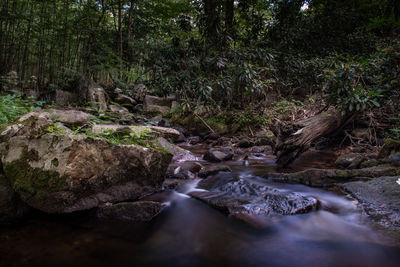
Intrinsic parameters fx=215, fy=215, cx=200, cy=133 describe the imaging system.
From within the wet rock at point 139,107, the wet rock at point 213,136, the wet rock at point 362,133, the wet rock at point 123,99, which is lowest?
the wet rock at point 213,136

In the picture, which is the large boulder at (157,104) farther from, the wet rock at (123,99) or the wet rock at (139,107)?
the wet rock at (123,99)

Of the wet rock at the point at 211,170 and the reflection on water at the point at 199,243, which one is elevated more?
the wet rock at the point at 211,170

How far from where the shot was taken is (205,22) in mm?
7246

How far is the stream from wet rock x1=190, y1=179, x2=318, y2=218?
10 cm

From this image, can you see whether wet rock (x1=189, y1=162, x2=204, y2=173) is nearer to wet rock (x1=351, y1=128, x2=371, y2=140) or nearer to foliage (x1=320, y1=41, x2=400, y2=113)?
foliage (x1=320, y1=41, x2=400, y2=113)

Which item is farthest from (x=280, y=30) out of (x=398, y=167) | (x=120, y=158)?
(x=120, y=158)

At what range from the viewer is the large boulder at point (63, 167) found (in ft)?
7.07

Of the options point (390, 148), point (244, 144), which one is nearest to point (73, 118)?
point (244, 144)

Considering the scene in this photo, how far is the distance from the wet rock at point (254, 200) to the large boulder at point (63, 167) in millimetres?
1099

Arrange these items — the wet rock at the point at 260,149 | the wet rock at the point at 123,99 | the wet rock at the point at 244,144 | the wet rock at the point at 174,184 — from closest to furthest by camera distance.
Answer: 1. the wet rock at the point at 174,184
2. the wet rock at the point at 260,149
3. the wet rock at the point at 244,144
4. the wet rock at the point at 123,99

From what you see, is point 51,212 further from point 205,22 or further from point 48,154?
point 205,22

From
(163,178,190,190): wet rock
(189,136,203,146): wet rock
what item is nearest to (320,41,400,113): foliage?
(163,178,190,190): wet rock

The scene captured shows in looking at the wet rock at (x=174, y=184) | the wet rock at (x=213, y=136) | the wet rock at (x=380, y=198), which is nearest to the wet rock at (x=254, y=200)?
the wet rock at (x=174, y=184)

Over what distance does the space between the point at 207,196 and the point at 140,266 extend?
1409 millimetres
